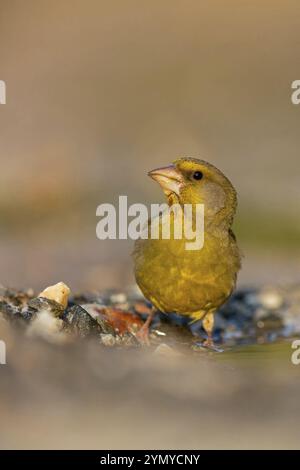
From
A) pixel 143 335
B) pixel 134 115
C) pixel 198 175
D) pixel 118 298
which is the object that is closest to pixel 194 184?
pixel 198 175

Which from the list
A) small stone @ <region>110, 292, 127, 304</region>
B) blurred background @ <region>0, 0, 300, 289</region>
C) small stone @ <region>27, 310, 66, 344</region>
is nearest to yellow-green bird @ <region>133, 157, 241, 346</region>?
small stone @ <region>27, 310, 66, 344</region>

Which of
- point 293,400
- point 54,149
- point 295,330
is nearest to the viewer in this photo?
point 293,400

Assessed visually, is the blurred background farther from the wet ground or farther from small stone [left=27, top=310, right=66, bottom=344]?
small stone [left=27, top=310, right=66, bottom=344]

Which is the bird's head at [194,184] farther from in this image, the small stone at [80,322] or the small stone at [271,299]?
the small stone at [271,299]

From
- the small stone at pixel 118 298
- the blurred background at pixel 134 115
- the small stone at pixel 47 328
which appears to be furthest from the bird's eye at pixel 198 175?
the blurred background at pixel 134 115

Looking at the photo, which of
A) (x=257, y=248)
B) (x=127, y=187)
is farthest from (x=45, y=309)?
(x=127, y=187)

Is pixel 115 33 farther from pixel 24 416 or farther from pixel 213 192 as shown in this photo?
pixel 24 416

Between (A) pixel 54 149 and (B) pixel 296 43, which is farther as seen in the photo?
(B) pixel 296 43
